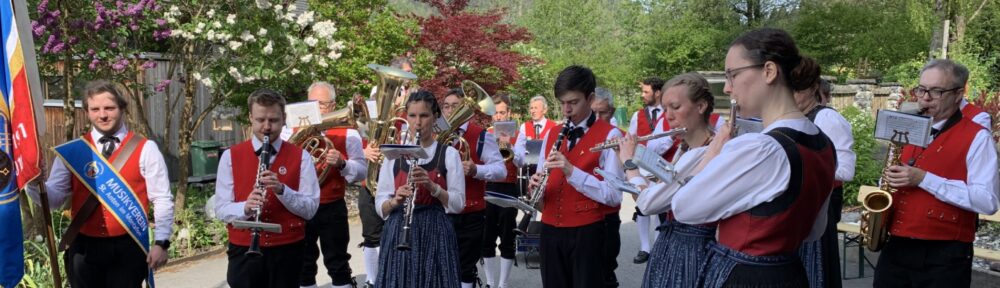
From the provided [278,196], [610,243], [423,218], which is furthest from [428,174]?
[610,243]

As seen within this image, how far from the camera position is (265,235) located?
188 inches

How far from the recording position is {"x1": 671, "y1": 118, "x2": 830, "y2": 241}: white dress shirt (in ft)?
8.06

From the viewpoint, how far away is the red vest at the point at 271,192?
15.6 ft

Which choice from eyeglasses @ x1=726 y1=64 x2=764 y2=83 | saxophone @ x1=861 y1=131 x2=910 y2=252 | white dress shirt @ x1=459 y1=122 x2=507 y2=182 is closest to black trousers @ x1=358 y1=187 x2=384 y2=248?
white dress shirt @ x1=459 y1=122 x2=507 y2=182

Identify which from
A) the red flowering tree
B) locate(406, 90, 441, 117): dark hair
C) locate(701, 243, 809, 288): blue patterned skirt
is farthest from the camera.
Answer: the red flowering tree

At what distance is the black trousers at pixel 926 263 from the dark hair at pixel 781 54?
2.23 metres

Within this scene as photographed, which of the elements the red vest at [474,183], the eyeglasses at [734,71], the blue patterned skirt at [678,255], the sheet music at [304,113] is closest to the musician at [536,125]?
the red vest at [474,183]

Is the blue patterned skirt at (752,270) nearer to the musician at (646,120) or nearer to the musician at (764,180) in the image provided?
the musician at (764,180)

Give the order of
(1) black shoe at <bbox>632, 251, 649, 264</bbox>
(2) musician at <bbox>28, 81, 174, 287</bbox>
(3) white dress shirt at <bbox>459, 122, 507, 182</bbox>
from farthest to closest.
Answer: (1) black shoe at <bbox>632, 251, 649, 264</bbox>
(3) white dress shirt at <bbox>459, 122, 507, 182</bbox>
(2) musician at <bbox>28, 81, 174, 287</bbox>

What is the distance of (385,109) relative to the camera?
626cm

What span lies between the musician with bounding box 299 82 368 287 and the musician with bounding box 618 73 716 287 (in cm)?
297

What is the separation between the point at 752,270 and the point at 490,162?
4.04 m

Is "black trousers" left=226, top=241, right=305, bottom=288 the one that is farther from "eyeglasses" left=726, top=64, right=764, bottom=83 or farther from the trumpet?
"eyeglasses" left=726, top=64, right=764, bottom=83

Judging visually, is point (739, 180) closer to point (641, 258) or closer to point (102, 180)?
point (102, 180)
